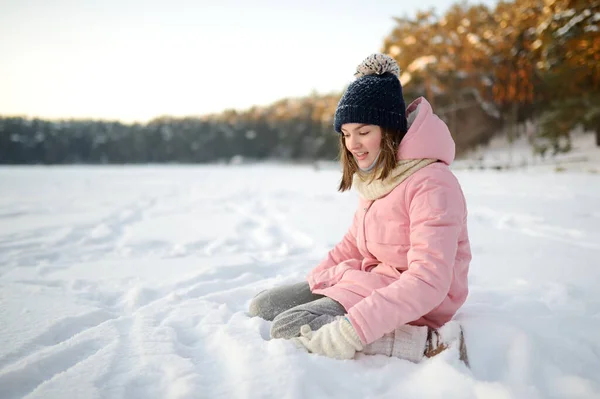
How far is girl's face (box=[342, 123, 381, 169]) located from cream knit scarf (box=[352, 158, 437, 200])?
7 cm

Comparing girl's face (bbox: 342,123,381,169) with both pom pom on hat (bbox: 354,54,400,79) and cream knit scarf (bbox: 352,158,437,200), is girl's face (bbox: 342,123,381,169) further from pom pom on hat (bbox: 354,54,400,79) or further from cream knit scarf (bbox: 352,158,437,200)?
pom pom on hat (bbox: 354,54,400,79)

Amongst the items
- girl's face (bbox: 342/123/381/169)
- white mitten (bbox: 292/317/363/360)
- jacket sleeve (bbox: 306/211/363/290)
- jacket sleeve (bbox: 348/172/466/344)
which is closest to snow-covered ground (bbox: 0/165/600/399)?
white mitten (bbox: 292/317/363/360)

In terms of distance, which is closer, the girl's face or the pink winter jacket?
the pink winter jacket

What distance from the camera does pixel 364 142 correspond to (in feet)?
5.24

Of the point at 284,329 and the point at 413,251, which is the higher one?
the point at 413,251

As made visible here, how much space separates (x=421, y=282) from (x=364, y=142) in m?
0.61

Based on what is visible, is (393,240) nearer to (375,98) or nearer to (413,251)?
(413,251)

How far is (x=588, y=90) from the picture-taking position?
10.7 m

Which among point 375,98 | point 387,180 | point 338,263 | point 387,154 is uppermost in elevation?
point 375,98

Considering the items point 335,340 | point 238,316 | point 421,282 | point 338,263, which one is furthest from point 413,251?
point 238,316

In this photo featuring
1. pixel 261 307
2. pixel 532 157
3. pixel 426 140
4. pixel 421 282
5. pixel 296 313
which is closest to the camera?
pixel 421 282

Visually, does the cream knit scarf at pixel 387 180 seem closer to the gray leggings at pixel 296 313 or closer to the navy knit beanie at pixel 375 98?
the navy knit beanie at pixel 375 98

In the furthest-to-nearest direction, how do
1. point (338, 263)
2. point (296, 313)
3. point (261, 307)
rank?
1. point (338, 263)
2. point (261, 307)
3. point (296, 313)

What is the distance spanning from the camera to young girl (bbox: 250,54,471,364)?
1.34 meters
